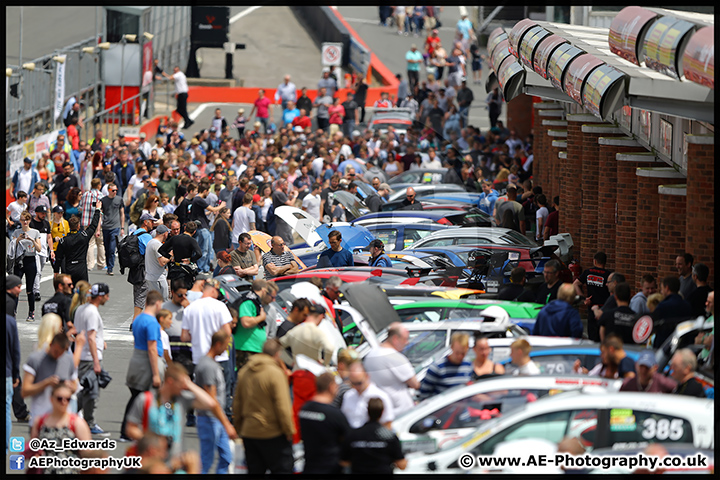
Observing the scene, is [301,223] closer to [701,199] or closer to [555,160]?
[701,199]

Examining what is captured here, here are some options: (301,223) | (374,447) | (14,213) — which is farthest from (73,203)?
(374,447)

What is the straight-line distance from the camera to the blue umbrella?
17203 millimetres

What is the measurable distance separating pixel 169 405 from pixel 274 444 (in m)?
1.54

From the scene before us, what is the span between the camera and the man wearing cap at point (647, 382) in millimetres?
9125

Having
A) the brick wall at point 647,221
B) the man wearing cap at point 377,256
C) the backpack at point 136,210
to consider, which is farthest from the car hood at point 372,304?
the backpack at point 136,210

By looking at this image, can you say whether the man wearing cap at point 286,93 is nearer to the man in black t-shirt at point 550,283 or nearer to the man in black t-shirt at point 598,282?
the man in black t-shirt at point 598,282

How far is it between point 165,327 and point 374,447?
3.78 metres

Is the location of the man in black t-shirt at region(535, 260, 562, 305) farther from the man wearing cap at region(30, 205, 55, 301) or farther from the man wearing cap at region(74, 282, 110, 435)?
the man wearing cap at region(30, 205, 55, 301)

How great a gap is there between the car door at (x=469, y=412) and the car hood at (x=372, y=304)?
8.17ft

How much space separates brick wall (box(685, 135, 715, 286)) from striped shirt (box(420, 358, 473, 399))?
4.21 m

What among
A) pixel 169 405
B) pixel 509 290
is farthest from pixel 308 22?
pixel 169 405

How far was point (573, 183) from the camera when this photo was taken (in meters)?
20.9

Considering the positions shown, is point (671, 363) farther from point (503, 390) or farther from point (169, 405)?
point (169, 405)

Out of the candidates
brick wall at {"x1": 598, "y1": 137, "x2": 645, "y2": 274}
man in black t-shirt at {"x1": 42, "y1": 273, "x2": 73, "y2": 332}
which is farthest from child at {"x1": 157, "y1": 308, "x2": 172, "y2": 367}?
brick wall at {"x1": 598, "y1": 137, "x2": 645, "y2": 274}
